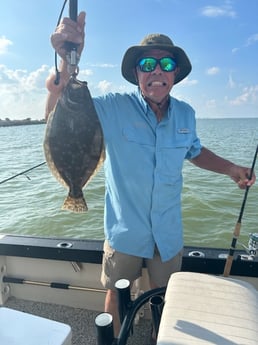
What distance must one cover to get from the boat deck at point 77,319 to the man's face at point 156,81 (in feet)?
6.40

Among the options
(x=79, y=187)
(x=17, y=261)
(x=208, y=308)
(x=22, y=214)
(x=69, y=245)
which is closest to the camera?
(x=208, y=308)

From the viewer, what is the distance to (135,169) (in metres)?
2.27

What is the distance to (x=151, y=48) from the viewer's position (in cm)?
227

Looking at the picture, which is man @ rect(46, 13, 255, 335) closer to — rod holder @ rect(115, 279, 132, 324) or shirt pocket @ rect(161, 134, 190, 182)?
shirt pocket @ rect(161, 134, 190, 182)

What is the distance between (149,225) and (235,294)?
2.19ft

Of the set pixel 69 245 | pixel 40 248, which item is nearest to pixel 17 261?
pixel 40 248

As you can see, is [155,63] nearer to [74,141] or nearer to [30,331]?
[74,141]

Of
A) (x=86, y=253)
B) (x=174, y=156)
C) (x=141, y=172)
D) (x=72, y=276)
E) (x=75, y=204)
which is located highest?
(x=174, y=156)

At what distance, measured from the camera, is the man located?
89.1 inches

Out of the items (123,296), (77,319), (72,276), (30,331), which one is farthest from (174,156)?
(77,319)

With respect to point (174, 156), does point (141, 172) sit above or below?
below

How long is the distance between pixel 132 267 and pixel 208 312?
0.69 meters

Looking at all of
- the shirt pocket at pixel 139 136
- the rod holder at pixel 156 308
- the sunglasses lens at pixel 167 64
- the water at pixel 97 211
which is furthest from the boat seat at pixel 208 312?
the water at pixel 97 211

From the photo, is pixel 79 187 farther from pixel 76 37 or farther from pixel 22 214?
pixel 22 214
